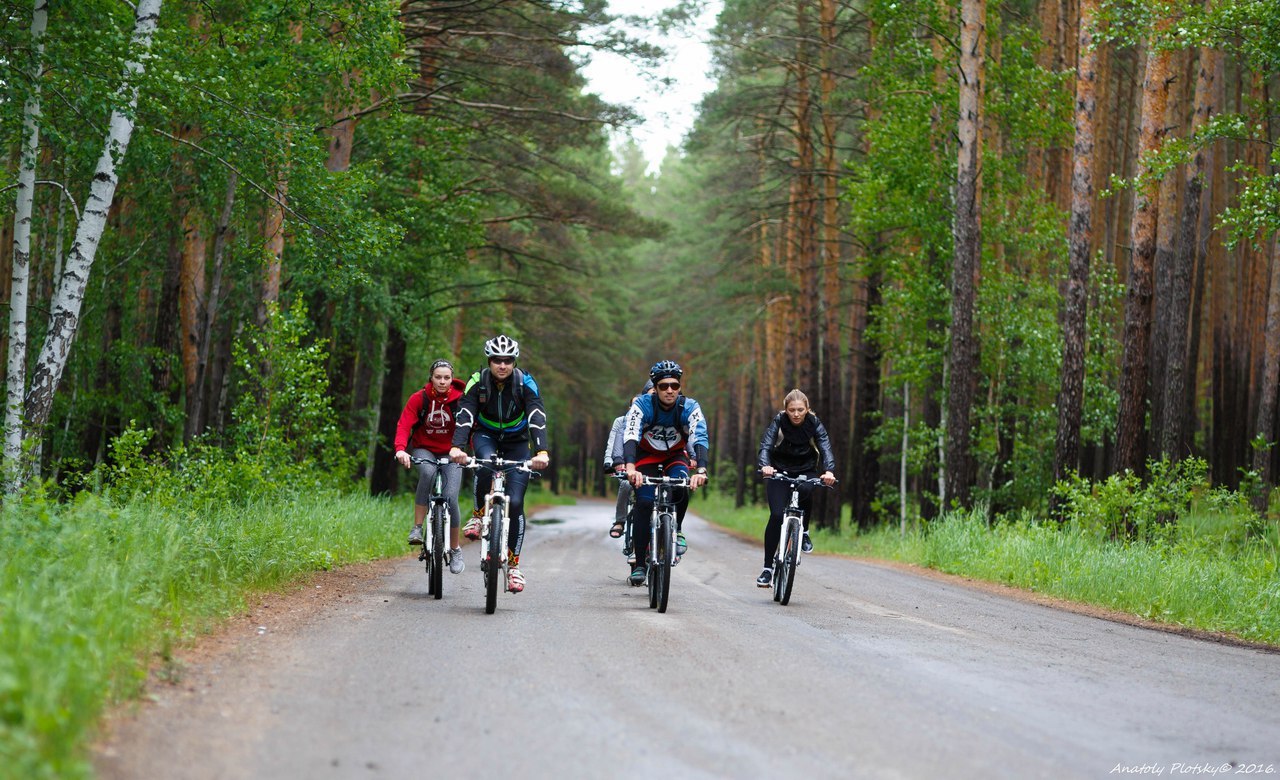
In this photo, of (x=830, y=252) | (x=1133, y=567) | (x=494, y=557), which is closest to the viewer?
(x=494, y=557)

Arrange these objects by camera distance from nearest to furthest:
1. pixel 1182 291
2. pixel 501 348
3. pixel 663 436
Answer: pixel 501 348 < pixel 663 436 < pixel 1182 291

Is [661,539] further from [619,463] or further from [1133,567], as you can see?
[1133,567]

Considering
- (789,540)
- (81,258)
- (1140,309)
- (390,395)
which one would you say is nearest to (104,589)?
(789,540)

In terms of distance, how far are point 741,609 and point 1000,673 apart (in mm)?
3570

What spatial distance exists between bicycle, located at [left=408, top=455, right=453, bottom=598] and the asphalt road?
0.34m

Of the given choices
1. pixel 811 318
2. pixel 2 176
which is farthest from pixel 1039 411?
pixel 2 176

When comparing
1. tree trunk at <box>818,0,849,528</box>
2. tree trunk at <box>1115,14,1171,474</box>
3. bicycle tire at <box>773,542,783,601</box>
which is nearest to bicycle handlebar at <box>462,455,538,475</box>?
bicycle tire at <box>773,542,783,601</box>

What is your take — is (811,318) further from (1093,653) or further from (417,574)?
(1093,653)

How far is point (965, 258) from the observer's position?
69.9ft

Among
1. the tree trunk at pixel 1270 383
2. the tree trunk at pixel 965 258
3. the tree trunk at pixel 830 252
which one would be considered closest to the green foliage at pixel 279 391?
the tree trunk at pixel 965 258

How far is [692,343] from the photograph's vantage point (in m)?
57.9

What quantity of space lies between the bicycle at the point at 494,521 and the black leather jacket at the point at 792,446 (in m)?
2.70

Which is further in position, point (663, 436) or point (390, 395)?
point (390, 395)

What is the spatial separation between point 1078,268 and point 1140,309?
1795 millimetres
